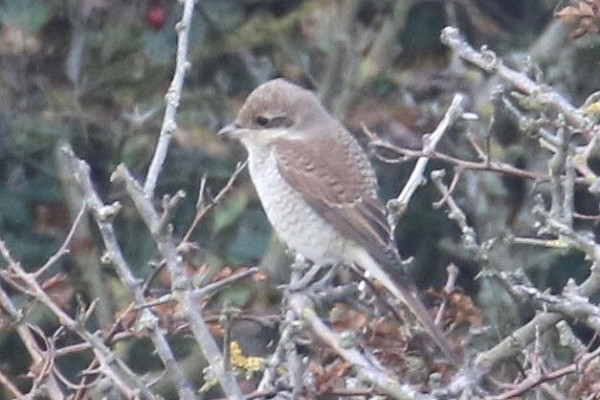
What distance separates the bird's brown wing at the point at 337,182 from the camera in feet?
13.6

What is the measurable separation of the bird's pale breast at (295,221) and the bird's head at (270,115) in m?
0.06

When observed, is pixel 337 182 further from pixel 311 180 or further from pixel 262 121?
pixel 262 121

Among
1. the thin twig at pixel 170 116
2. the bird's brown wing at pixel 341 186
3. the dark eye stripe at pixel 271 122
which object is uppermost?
the thin twig at pixel 170 116

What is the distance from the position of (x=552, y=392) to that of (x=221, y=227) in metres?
2.60

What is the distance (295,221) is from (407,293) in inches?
20.9

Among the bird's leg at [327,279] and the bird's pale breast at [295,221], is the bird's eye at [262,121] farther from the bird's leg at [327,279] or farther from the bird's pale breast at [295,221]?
the bird's leg at [327,279]

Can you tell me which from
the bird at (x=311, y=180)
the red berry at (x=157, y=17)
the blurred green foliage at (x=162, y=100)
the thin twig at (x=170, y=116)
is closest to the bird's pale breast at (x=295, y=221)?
the bird at (x=311, y=180)

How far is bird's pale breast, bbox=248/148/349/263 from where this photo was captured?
4.13m

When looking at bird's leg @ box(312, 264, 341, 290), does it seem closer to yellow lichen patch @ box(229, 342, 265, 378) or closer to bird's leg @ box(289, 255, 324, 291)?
bird's leg @ box(289, 255, 324, 291)

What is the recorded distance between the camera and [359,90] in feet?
19.2

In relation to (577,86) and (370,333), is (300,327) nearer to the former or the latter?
(370,333)

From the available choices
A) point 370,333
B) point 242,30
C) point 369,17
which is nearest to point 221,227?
point 242,30

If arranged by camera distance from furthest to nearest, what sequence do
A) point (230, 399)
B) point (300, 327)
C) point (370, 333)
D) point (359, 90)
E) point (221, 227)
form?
point (359, 90)
point (221, 227)
point (370, 333)
point (300, 327)
point (230, 399)

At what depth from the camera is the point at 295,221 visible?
4.18m
